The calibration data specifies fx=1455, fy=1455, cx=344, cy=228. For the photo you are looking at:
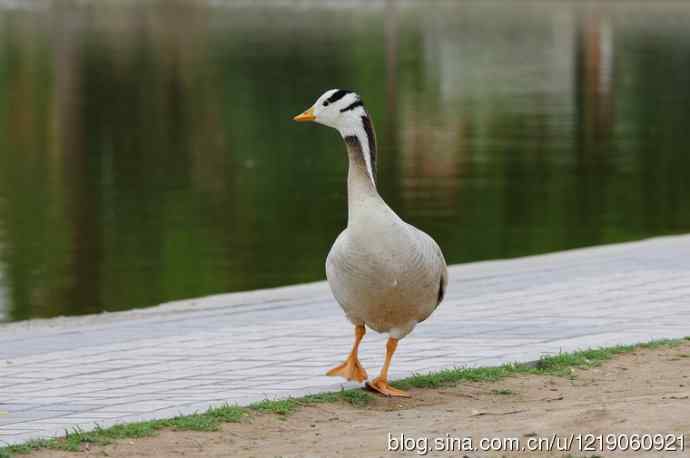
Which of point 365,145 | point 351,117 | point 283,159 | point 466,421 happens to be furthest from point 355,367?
point 283,159

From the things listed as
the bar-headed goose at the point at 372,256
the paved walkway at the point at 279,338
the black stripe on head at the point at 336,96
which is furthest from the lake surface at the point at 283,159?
the black stripe on head at the point at 336,96

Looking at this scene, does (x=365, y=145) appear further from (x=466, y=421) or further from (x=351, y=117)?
(x=466, y=421)


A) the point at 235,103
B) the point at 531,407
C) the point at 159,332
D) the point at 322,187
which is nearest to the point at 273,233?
the point at 322,187

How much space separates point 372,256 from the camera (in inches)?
309

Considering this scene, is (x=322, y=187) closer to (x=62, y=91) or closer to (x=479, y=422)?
(x=479, y=422)

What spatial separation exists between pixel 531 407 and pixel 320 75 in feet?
147

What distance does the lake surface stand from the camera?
61.3 ft

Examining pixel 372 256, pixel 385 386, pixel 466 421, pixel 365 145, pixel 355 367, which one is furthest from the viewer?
pixel 355 367

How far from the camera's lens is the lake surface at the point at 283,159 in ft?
61.3

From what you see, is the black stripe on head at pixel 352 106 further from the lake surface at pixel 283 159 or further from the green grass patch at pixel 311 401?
the lake surface at pixel 283 159

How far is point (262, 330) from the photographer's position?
10641mm

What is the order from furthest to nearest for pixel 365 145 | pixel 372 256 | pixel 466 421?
pixel 365 145 → pixel 372 256 → pixel 466 421

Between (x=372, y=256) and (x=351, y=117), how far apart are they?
82 centimetres

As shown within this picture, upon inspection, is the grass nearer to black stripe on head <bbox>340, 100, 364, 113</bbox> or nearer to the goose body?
the goose body
